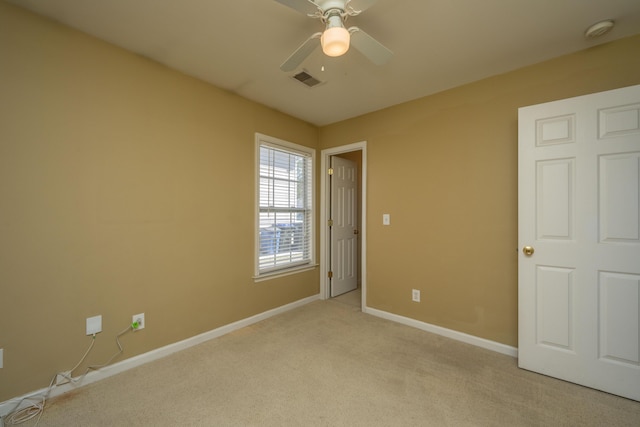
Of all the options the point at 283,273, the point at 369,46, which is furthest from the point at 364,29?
the point at 283,273

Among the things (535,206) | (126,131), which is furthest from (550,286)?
(126,131)

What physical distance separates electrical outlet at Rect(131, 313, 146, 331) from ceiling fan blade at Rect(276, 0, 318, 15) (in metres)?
2.44

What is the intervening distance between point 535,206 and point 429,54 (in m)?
1.47

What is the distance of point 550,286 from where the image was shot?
208cm

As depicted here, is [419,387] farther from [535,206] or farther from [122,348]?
[122,348]

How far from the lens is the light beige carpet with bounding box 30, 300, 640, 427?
5.34 ft

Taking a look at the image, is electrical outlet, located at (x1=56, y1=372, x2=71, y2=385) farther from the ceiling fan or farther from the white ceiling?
the ceiling fan

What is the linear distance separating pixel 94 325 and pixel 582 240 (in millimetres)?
3631

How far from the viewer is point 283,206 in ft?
11.2

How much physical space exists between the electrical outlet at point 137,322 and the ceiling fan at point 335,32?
2260 mm

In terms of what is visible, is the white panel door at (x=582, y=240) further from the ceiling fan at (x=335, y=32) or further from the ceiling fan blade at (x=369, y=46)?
the ceiling fan at (x=335, y=32)

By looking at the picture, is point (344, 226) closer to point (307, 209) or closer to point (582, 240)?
point (307, 209)

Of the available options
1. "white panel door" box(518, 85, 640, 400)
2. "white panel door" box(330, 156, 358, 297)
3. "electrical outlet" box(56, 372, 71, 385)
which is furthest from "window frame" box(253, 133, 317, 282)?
"white panel door" box(518, 85, 640, 400)

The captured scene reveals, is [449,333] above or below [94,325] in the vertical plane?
below
